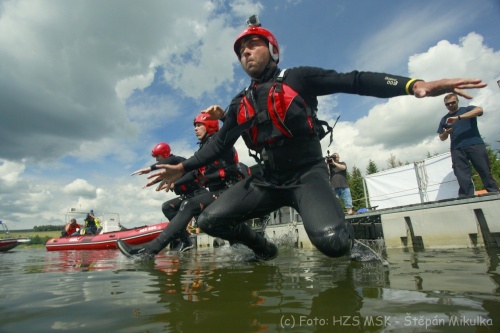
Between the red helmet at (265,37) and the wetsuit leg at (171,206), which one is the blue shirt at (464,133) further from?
the wetsuit leg at (171,206)

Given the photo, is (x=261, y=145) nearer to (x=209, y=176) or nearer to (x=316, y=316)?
(x=316, y=316)

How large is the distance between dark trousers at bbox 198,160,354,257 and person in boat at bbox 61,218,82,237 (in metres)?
20.1

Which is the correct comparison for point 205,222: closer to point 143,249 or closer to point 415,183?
point 143,249


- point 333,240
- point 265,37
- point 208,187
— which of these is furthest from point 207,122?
point 333,240

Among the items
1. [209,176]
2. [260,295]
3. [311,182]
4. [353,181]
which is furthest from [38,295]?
[353,181]

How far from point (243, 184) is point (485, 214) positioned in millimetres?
4151

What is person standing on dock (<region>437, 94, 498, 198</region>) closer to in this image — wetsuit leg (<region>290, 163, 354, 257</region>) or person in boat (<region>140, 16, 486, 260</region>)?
person in boat (<region>140, 16, 486, 260</region>)

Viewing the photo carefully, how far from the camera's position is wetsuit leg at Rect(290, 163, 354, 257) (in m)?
2.55

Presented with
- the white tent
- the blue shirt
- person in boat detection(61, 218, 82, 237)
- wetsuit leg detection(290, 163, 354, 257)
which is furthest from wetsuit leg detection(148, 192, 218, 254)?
person in boat detection(61, 218, 82, 237)

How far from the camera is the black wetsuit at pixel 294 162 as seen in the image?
8.72ft

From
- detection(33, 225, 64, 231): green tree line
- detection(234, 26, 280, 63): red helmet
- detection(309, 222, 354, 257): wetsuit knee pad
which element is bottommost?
detection(309, 222, 354, 257): wetsuit knee pad

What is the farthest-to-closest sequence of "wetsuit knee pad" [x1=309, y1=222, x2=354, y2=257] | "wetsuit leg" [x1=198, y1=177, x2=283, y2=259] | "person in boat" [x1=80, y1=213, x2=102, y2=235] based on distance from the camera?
"person in boat" [x1=80, y1=213, x2=102, y2=235]
"wetsuit leg" [x1=198, y1=177, x2=283, y2=259]
"wetsuit knee pad" [x1=309, y1=222, x2=354, y2=257]

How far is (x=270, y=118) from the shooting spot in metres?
3.05

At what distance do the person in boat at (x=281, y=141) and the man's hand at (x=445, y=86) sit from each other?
0.10ft
